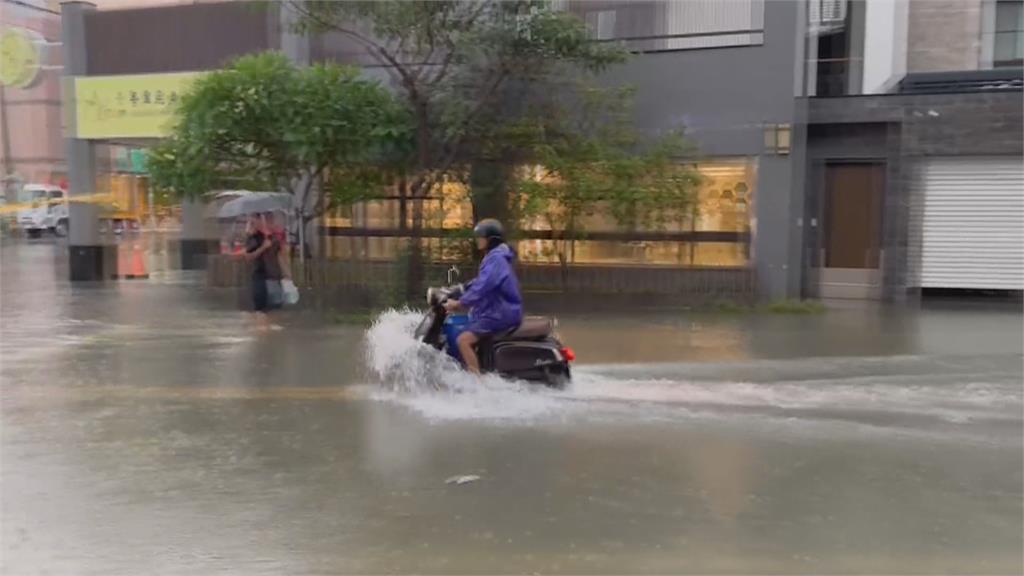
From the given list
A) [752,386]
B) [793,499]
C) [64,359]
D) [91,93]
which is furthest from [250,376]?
[91,93]

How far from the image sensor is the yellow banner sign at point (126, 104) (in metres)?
17.6

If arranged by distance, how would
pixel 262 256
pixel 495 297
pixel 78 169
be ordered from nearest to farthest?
pixel 495 297 < pixel 262 256 < pixel 78 169

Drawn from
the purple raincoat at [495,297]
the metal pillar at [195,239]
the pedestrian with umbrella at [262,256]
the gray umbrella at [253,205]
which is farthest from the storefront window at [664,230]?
the metal pillar at [195,239]

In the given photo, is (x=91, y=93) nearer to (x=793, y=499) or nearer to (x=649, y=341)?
(x=649, y=341)

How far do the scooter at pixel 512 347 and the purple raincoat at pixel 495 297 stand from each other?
5.4 inches

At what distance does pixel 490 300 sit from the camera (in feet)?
25.0

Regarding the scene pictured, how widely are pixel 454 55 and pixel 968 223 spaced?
9.26 m

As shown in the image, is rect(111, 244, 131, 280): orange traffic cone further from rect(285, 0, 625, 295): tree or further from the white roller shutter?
the white roller shutter

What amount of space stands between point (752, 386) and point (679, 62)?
802 centimetres

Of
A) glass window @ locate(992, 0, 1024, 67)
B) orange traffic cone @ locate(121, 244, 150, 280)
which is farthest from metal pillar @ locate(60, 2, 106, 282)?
glass window @ locate(992, 0, 1024, 67)

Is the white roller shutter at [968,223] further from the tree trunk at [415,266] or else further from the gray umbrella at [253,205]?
the gray umbrella at [253,205]

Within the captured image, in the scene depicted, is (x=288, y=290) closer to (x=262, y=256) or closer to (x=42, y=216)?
(x=262, y=256)

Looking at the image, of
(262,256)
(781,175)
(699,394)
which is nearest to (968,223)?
(781,175)

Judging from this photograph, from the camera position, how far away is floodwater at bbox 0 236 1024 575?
4652 millimetres
